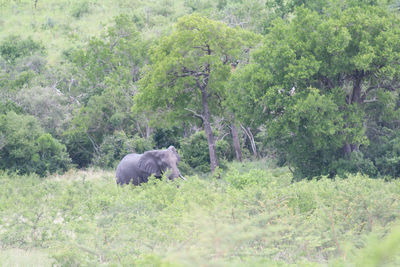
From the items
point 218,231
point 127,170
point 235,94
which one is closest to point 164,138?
point 235,94

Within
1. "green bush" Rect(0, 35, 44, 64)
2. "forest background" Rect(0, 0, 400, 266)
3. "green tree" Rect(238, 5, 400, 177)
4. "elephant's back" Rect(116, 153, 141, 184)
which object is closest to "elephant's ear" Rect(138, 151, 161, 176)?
"elephant's back" Rect(116, 153, 141, 184)

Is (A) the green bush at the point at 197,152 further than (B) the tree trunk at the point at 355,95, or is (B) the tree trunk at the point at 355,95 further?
(A) the green bush at the point at 197,152

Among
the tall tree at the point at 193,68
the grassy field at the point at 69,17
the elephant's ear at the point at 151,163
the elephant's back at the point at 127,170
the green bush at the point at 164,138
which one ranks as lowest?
the green bush at the point at 164,138

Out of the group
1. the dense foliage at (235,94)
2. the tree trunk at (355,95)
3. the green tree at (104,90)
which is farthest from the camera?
the green tree at (104,90)

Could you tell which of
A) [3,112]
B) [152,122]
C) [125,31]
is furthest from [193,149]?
[125,31]

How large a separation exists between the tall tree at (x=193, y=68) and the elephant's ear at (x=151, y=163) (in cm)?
450

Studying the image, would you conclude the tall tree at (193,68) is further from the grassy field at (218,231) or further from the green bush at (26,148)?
the grassy field at (218,231)

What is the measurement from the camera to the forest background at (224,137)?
28.1ft

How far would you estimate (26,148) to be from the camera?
88.1 feet

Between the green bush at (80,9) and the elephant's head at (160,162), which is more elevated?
the elephant's head at (160,162)

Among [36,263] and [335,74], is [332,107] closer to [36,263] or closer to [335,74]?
[335,74]

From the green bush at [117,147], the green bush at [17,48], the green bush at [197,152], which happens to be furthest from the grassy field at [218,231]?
the green bush at [17,48]

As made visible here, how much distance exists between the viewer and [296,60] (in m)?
19.1

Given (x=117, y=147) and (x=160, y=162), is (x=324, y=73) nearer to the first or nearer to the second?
(x=160, y=162)
